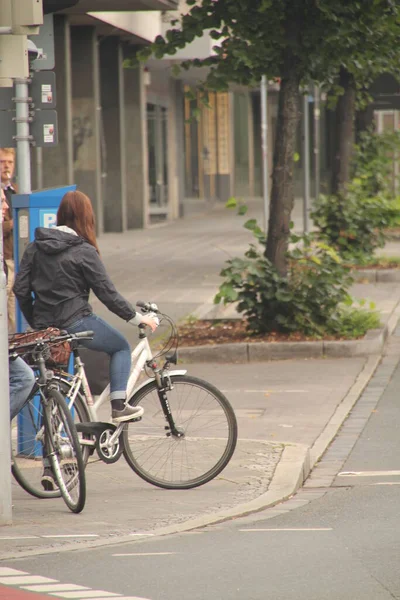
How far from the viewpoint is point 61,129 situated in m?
Answer: 28.2

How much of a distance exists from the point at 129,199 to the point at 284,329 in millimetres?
21807

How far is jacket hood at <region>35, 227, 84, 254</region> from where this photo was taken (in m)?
7.57

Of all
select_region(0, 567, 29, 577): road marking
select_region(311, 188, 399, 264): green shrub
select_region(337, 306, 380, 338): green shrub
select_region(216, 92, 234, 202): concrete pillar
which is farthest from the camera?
select_region(216, 92, 234, 202): concrete pillar

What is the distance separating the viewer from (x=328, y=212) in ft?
72.8

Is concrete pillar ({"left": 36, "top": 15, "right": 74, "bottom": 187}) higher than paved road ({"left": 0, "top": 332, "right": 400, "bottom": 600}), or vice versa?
concrete pillar ({"left": 36, "top": 15, "right": 74, "bottom": 187})

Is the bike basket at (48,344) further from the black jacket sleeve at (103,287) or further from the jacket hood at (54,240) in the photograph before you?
the jacket hood at (54,240)

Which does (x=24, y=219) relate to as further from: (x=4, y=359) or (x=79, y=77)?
(x=79, y=77)

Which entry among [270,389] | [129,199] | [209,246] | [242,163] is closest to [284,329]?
[270,389]

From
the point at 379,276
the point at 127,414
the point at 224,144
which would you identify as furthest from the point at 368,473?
the point at 224,144

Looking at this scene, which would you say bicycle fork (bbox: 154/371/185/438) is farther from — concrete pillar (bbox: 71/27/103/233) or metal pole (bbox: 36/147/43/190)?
concrete pillar (bbox: 71/27/103/233)

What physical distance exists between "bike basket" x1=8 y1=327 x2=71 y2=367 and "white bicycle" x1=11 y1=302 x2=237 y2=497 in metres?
0.08

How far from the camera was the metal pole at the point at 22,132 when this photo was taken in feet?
29.1

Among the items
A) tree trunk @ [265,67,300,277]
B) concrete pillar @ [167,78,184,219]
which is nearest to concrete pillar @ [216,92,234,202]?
concrete pillar @ [167,78,184,219]

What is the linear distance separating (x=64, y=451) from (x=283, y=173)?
7.20 meters
